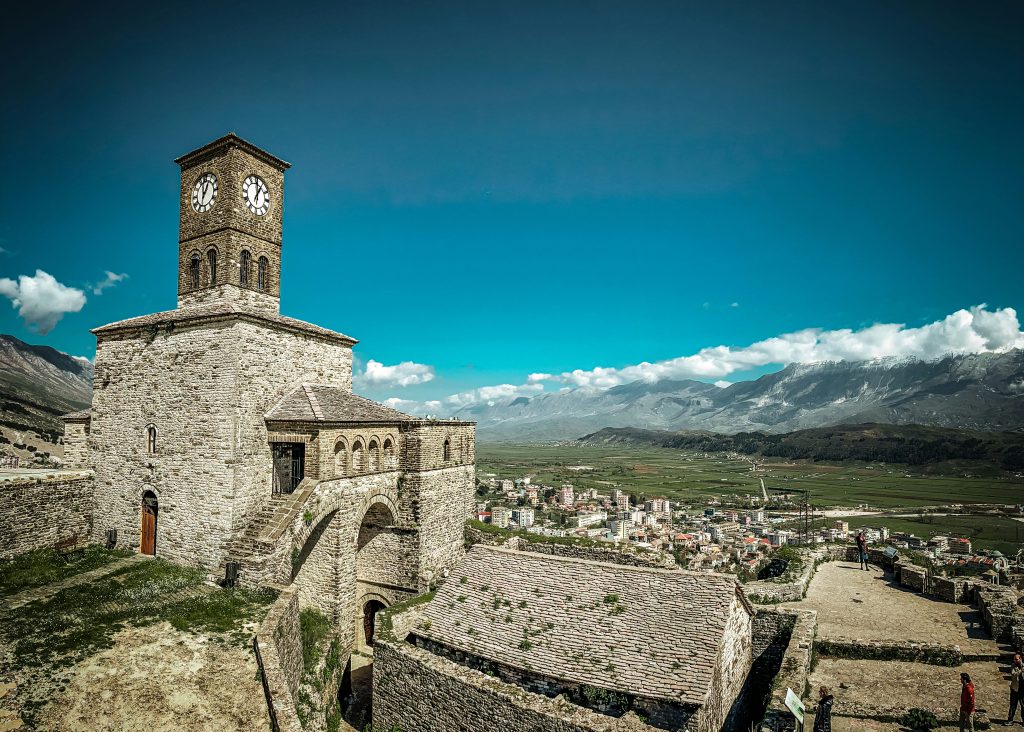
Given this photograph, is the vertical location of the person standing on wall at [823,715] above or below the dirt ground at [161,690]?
below

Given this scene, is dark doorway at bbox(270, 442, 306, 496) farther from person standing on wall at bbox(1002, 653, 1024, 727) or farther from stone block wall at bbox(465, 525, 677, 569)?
person standing on wall at bbox(1002, 653, 1024, 727)

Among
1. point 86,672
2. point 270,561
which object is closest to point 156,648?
point 86,672

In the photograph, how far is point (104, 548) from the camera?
17.3 meters

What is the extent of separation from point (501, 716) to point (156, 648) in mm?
Result: 6736

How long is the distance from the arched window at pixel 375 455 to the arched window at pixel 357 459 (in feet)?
1.30

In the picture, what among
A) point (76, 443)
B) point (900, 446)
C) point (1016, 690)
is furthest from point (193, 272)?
point (900, 446)

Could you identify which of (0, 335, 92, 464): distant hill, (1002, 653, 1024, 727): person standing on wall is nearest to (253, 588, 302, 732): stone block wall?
(1002, 653, 1024, 727): person standing on wall

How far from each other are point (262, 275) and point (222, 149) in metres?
4.34

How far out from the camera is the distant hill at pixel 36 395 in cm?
4481

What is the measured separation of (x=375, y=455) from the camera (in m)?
17.0

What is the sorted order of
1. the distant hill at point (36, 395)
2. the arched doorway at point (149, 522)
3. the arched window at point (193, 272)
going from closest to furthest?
1. the arched doorway at point (149, 522)
2. the arched window at point (193, 272)
3. the distant hill at point (36, 395)

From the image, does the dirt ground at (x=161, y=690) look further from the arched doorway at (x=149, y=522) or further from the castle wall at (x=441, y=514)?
the castle wall at (x=441, y=514)

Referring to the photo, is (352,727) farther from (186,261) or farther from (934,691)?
(186,261)

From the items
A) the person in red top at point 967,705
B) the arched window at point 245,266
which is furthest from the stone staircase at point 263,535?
the person in red top at point 967,705
